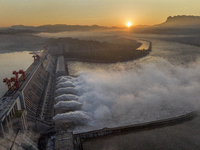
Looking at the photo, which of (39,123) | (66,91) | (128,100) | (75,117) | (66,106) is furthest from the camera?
(66,91)

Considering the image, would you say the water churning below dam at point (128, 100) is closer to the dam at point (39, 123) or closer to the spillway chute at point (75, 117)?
the spillway chute at point (75, 117)

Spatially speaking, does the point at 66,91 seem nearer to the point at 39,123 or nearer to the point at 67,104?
the point at 67,104

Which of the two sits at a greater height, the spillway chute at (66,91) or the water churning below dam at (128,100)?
the spillway chute at (66,91)

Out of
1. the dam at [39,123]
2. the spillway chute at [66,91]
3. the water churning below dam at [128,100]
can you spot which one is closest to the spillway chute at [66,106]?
the dam at [39,123]

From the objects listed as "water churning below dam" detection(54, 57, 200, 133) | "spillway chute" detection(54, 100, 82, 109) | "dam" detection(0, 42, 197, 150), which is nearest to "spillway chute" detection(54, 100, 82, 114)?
"spillway chute" detection(54, 100, 82, 109)

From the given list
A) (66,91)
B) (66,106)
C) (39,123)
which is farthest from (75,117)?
(66,91)

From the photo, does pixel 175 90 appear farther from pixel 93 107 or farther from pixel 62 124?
pixel 62 124

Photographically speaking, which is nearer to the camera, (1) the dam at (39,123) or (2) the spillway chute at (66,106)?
(1) the dam at (39,123)

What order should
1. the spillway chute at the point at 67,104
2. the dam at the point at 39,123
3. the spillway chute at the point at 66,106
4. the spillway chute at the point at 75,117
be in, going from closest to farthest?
1. the dam at the point at 39,123
2. the spillway chute at the point at 75,117
3. the spillway chute at the point at 66,106
4. the spillway chute at the point at 67,104

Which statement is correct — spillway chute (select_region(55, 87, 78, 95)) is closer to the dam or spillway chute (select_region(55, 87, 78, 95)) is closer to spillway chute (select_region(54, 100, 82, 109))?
the dam

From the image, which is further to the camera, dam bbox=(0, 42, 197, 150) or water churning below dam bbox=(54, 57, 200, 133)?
water churning below dam bbox=(54, 57, 200, 133)

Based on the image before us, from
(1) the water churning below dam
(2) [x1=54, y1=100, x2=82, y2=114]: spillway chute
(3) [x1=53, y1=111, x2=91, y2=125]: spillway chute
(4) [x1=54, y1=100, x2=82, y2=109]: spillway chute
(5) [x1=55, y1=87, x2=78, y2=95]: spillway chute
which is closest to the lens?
(3) [x1=53, y1=111, x2=91, y2=125]: spillway chute

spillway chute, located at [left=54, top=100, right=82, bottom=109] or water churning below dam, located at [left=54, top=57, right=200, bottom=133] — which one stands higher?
spillway chute, located at [left=54, top=100, right=82, bottom=109]
